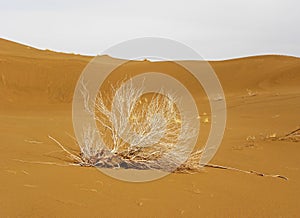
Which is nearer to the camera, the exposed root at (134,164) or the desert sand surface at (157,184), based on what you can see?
the desert sand surface at (157,184)

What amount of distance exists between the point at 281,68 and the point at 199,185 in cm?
2371

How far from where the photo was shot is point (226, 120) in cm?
1355

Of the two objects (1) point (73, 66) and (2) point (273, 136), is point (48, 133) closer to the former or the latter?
(2) point (273, 136)

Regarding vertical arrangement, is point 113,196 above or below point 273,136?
below

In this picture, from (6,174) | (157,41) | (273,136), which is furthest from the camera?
(273,136)

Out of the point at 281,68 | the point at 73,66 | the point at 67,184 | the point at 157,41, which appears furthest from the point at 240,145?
the point at 281,68

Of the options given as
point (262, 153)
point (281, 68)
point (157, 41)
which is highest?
point (281, 68)

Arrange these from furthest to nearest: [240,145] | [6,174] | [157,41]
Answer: [240,145]
[157,41]
[6,174]

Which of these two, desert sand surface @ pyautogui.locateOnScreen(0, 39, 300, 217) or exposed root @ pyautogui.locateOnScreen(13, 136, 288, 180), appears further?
exposed root @ pyautogui.locateOnScreen(13, 136, 288, 180)

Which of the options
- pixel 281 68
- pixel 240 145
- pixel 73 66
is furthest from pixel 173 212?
pixel 281 68

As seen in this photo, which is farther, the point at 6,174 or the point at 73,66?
the point at 73,66

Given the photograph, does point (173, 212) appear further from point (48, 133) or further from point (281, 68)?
point (281, 68)

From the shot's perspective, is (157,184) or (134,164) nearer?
(157,184)

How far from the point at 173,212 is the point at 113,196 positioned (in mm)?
713
